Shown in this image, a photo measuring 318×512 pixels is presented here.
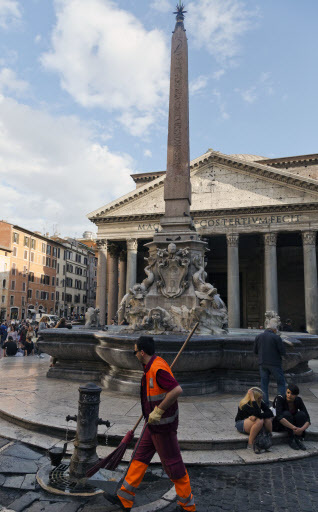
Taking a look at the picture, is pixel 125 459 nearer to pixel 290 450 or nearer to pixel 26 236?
pixel 290 450

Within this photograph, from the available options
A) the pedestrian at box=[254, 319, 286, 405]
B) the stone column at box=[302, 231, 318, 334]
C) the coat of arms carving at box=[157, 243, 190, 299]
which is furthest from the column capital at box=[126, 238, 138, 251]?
the pedestrian at box=[254, 319, 286, 405]

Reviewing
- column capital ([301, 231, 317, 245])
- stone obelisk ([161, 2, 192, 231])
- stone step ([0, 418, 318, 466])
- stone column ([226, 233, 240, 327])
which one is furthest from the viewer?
stone column ([226, 233, 240, 327])

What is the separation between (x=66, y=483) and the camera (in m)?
3.18

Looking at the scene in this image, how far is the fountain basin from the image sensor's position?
5926mm

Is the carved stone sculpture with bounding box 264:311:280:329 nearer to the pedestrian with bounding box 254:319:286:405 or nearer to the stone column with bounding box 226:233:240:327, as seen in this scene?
the pedestrian with bounding box 254:319:286:405

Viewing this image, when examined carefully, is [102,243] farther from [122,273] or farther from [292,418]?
[292,418]

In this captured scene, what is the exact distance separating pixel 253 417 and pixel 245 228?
25.5 meters

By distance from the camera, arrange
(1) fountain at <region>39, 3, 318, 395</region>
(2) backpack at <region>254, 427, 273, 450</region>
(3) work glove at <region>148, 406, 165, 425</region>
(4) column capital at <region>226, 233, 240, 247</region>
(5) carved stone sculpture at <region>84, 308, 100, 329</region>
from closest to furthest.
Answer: (3) work glove at <region>148, 406, 165, 425</region> < (2) backpack at <region>254, 427, 273, 450</region> < (1) fountain at <region>39, 3, 318, 395</region> < (5) carved stone sculpture at <region>84, 308, 100, 329</region> < (4) column capital at <region>226, 233, 240, 247</region>

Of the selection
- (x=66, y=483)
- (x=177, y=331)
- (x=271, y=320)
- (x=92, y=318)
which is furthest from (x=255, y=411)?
(x=92, y=318)

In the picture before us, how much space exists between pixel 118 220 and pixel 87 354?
2533 cm

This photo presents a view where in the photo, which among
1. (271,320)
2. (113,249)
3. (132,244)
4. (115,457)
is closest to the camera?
(115,457)

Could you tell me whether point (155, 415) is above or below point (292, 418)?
above

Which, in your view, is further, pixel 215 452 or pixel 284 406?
pixel 284 406

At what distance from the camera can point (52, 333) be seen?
7.29m
